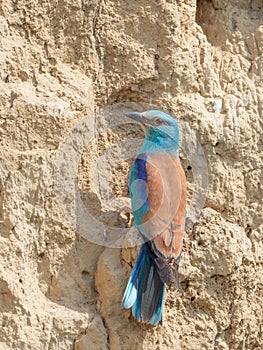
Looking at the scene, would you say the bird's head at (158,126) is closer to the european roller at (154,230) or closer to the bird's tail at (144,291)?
the european roller at (154,230)

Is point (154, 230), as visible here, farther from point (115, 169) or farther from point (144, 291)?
point (115, 169)

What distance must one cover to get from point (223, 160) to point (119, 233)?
1.89 feet

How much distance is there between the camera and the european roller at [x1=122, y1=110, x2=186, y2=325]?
3.89m

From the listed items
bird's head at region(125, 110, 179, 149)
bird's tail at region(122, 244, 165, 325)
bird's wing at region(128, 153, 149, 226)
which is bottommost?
bird's tail at region(122, 244, 165, 325)

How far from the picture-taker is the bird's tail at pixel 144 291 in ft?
12.9

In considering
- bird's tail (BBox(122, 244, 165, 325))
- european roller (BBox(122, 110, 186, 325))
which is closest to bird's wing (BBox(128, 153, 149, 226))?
european roller (BBox(122, 110, 186, 325))

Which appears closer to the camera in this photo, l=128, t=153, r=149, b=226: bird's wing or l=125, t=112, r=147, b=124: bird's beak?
l=128, t=153, r=149, b=226: bird's wing

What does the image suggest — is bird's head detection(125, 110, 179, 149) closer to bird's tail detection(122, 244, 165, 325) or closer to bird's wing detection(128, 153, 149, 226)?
bird's wing detection(128, 153, 149, 226)

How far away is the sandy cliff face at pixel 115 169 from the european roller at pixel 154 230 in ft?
0.46

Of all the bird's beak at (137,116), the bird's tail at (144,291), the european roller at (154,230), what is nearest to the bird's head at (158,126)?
the bird's beak at (137,116)

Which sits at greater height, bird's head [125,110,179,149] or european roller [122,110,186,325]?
bird's head [125,110,179,149]

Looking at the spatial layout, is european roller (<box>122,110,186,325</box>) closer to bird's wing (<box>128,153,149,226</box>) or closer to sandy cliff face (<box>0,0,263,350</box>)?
bird's wing (<box>128,153,149,226</box>)

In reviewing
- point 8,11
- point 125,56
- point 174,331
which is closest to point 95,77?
point 125,56

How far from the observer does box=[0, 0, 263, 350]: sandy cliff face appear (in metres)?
3.99
